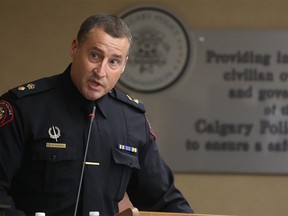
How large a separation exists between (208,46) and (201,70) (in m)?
0.18

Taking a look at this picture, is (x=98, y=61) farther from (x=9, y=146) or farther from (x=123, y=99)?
(x=9, y=146)

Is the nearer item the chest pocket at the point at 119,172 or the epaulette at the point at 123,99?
the chest pocket at the point at 119,172

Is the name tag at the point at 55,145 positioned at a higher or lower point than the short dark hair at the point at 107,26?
lower

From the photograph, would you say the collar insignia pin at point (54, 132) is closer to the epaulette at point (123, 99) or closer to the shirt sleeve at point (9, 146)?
the shirt sleeve at point (9, 146)

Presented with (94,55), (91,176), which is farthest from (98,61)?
(91,176)

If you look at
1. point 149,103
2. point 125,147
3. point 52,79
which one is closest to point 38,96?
point 52,79

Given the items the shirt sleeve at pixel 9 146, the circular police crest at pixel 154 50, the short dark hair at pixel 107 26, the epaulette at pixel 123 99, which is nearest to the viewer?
the shirt sleeve at pixel 9 146

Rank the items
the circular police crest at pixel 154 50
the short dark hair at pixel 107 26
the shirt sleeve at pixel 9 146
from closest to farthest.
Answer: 1. the shirt sleeve at pixel 9 146
2. the short dark hair at pixel 107 26
3. the circular police crest at pixel 154 50

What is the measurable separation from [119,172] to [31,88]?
17.4 inches

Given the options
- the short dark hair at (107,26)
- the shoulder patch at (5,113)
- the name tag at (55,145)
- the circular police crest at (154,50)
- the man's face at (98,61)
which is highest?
the circular police crest at (154,50)

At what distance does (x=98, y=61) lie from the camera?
267 cm

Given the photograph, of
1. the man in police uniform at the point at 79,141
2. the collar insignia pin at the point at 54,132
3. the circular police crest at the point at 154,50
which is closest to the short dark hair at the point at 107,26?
the man in police uniform at the point at 79,141

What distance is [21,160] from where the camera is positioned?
8.62 feet

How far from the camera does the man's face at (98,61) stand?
2.65 meters
